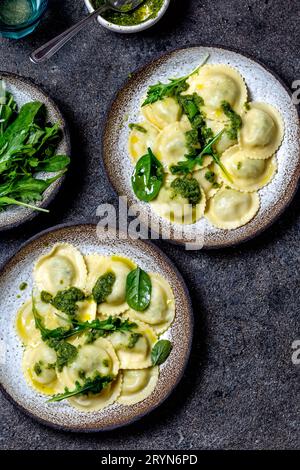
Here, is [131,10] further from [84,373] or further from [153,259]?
[84,373]

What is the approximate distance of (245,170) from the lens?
2.90m

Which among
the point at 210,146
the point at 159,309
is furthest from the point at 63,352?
the point at 210,146

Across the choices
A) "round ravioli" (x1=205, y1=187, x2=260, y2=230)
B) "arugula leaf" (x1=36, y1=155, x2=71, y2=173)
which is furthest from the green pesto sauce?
"round ravioli" (x1=205, y1=187, x2=260, y2=230)

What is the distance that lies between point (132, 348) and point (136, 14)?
1575mm

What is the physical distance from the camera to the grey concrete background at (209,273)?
3.00m

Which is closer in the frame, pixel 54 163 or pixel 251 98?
pixel 54 163

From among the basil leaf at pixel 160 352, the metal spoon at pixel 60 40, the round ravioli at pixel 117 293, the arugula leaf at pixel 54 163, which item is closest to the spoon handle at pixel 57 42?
the metal spoon at pixel 60 40

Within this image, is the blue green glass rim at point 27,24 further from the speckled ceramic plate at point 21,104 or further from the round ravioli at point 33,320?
the round ravioli at point 33,320

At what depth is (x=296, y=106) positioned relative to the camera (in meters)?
2.87

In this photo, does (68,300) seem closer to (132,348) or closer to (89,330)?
(89,330)

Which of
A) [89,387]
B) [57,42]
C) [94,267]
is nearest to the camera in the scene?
[89,387]

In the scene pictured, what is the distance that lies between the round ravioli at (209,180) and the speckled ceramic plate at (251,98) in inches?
5.6
